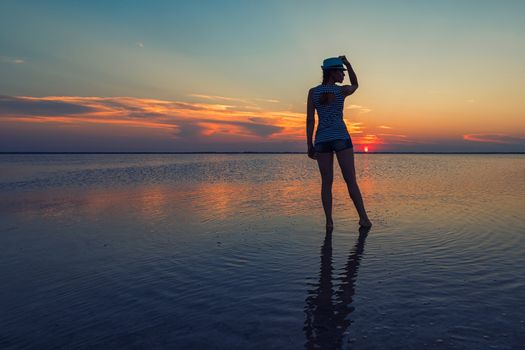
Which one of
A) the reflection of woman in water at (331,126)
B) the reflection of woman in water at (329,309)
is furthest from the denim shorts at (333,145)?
the reflection of woman in water at (329,309)

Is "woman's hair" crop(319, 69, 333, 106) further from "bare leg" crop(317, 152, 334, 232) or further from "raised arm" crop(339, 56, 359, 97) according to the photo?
"bare leg" crop(317, 152, 334, 232)

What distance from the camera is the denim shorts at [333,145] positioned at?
6.95 meters

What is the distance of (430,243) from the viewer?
5566 mm

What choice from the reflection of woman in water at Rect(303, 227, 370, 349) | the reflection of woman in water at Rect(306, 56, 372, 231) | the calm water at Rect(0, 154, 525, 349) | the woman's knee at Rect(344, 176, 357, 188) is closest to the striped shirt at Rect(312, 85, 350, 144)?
the reflection of woman in water at Rect(306, 56, 372, 231)

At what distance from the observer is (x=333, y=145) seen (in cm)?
703

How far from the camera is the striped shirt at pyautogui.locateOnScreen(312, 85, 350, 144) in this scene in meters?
6.83

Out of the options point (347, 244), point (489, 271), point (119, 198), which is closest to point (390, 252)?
point (347, 244)

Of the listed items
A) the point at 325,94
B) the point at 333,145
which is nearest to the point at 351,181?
the point at 333,145

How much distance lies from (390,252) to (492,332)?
2.41 m

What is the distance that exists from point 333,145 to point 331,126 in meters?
0.36

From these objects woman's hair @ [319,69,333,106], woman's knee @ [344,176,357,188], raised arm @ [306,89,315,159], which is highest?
woman's hair @ [319,69,333,106]

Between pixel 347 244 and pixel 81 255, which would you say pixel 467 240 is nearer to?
pixel 347 244

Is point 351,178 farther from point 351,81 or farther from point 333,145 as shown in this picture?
point 351,81

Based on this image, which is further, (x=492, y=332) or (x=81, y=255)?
(x=81, y=255)
